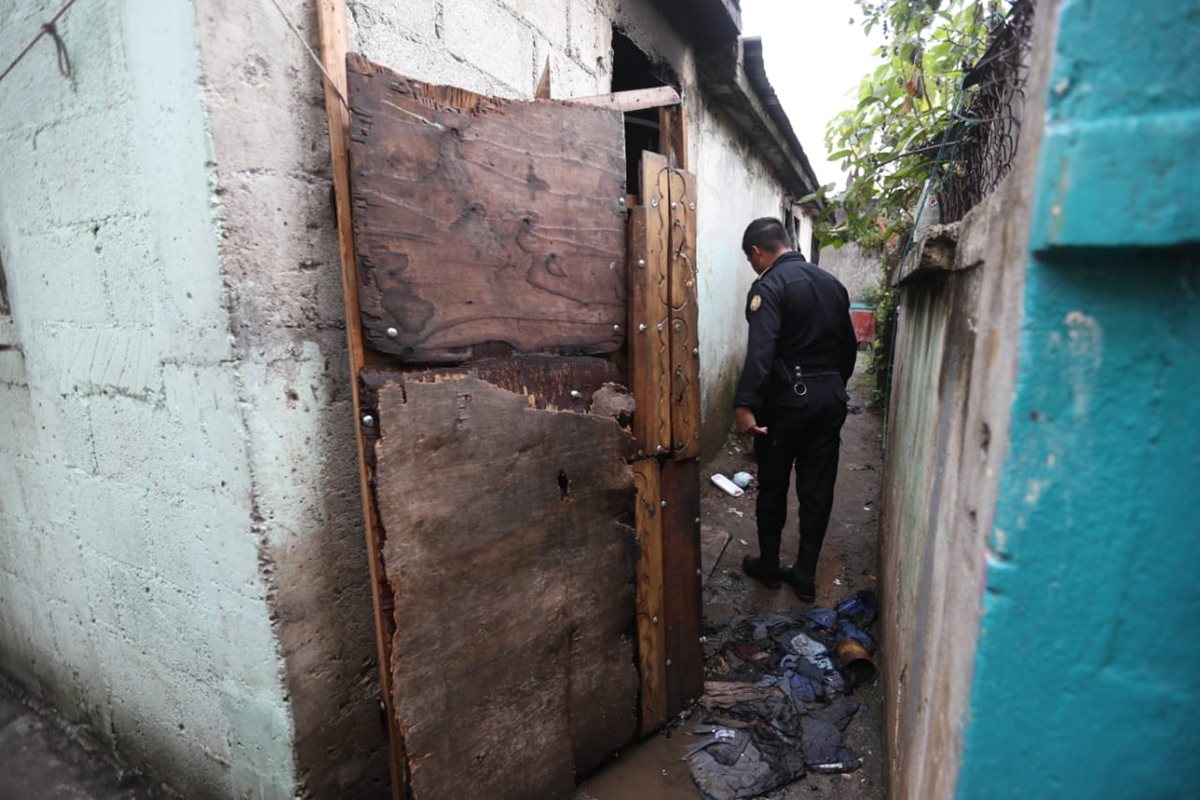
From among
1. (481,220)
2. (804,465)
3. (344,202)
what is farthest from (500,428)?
(804,465)

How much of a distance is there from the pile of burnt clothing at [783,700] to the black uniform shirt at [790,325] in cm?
116

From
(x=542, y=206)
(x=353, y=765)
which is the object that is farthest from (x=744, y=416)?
(x=353, y=765)

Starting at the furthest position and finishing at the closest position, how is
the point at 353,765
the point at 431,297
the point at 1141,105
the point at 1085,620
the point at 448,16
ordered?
the point at 448,16 → the point at 353,765 → the point at 431,297 → the point at 1085,620 → the point at 1141,105

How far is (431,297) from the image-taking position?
1.60 meters

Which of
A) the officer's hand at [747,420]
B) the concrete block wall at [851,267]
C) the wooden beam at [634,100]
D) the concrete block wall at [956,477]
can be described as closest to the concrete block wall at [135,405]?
the wooden beam at [634,100]

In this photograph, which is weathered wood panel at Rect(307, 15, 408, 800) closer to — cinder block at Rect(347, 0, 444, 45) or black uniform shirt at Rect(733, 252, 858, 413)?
cinder block at Rect(347, 0, 444, 45)

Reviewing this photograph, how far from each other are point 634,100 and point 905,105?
2.16 meters

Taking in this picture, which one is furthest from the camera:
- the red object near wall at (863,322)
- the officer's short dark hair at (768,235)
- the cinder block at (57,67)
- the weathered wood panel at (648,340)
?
the red object near wall at (863,322)

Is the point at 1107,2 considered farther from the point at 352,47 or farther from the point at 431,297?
the point at 352,47

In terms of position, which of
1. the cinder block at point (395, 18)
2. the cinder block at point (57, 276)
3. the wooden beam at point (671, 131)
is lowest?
the cinder block at point (57, 276)

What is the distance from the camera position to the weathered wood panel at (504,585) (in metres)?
1.61

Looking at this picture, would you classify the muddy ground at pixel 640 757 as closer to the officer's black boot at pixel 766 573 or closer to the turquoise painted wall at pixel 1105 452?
the officer's black boot at pixel 766 573

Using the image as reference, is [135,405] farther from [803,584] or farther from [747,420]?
[803,584]

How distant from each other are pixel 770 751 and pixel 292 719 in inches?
66.8
